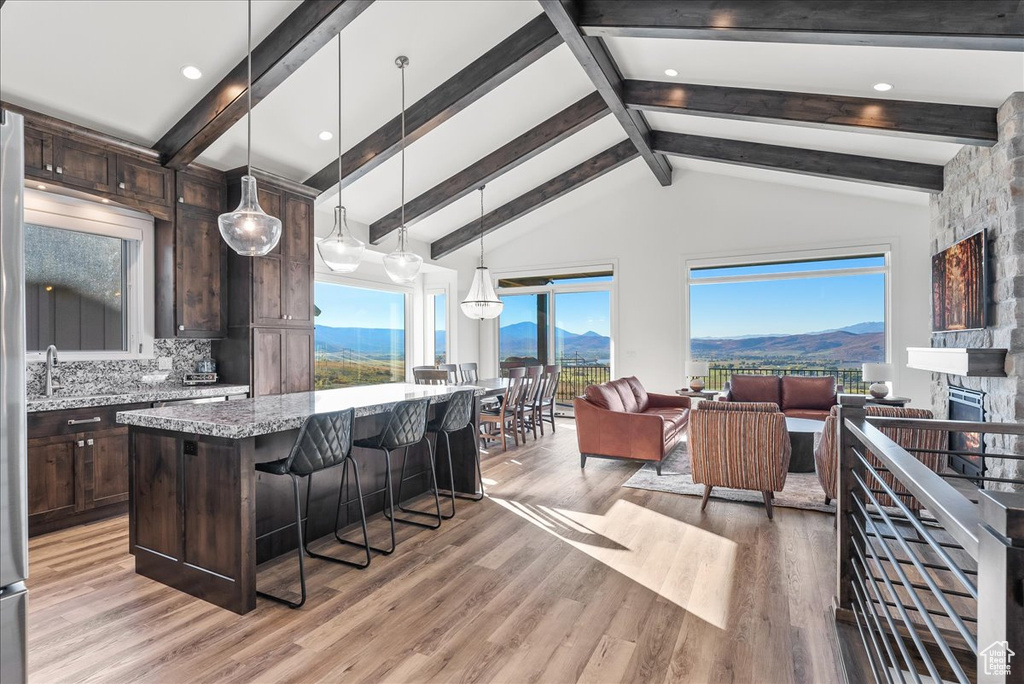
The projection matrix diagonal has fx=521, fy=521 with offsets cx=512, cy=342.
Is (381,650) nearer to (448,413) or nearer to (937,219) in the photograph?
(448,413)

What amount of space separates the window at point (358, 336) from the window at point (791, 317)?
4.70 m

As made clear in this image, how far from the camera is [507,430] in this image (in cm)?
694

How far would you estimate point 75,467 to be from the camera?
356cm

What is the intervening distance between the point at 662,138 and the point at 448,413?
4.72 m

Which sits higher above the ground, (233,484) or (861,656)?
(233,484)

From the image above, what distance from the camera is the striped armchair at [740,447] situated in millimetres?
3678

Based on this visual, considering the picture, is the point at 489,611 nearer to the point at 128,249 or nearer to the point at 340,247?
the point at 340,247

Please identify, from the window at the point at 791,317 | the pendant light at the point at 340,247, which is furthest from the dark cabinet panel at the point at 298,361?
the window at the point at 791,317

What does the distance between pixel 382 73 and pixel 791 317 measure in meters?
5.94

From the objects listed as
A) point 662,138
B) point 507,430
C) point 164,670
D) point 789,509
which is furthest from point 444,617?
point 662,138

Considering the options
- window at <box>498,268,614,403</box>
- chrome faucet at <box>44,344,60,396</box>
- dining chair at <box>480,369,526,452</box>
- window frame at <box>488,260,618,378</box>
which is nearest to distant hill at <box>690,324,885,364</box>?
window frame at <box>488,260,618,378</box>

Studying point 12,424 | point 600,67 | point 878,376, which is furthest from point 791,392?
point 12,424

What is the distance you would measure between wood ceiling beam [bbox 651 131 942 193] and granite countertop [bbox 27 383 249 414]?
5.59 metres

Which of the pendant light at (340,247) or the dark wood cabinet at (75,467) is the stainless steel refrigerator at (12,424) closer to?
the pendant light at (340,247)
